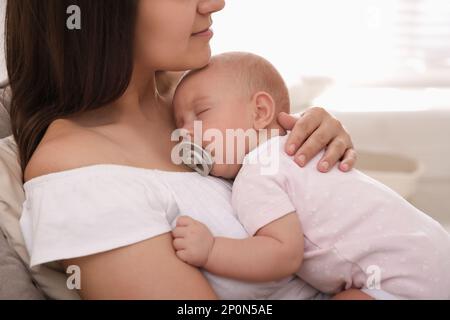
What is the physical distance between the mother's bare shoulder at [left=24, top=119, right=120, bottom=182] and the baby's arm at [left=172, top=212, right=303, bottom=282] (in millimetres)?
178

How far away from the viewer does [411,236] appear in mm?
1030

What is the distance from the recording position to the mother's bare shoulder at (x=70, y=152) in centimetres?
99

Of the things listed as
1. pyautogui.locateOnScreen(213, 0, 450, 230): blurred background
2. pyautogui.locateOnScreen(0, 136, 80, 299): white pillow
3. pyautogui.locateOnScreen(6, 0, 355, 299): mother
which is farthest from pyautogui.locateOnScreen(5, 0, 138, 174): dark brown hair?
pyautogui.locateOnScreen(213, 0, 450, 230): blurred background

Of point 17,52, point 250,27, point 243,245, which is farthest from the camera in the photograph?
point 250,27

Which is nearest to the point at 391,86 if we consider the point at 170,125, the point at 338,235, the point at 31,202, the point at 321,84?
the point at 321,84

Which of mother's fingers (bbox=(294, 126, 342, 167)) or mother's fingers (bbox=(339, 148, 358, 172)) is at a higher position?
mother's fingers (bbox=(294, 126, 342, 167))

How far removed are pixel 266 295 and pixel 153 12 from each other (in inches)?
21.9

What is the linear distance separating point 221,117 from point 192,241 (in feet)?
0.93

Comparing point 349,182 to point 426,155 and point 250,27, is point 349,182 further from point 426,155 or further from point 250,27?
point 250,27

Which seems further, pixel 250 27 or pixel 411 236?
pixel 250 27

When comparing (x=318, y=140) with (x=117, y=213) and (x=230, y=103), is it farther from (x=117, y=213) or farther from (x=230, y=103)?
(x=117, y=213)

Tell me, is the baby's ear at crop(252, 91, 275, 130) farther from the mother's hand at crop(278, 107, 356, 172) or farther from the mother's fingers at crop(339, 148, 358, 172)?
the mother's fingers at crop(339, 148, 358, 172)

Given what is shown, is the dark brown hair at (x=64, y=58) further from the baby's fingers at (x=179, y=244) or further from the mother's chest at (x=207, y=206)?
the baby's fingers at (x=179, y=244)

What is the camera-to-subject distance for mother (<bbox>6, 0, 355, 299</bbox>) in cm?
92
